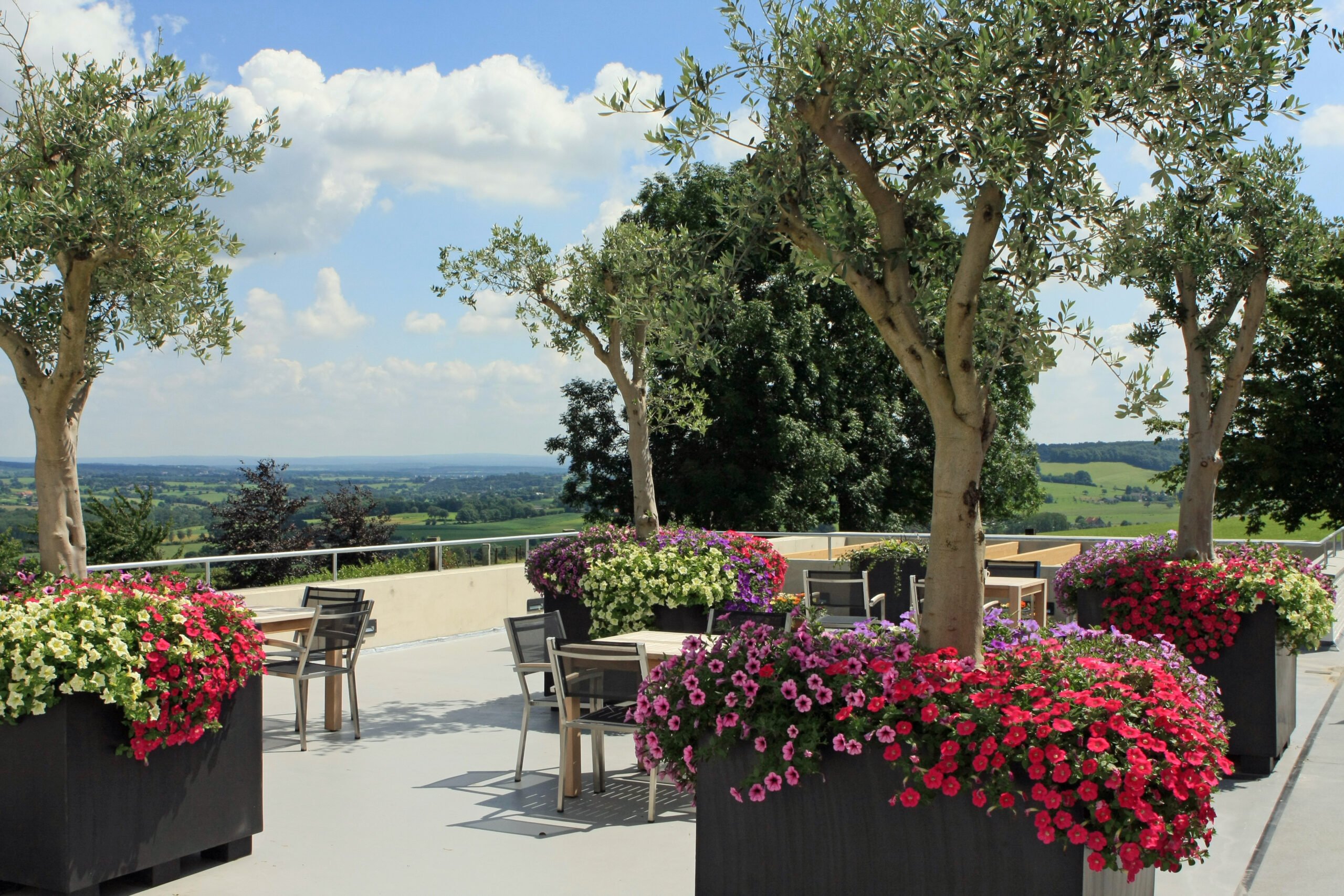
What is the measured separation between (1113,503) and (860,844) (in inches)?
1662

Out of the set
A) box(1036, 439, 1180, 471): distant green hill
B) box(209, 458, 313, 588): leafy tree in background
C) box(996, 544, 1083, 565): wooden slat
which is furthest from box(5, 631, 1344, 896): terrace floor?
box(1036, 439, 1180, 471): distant green hill

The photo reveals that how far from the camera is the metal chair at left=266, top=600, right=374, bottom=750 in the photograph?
6.65 meters

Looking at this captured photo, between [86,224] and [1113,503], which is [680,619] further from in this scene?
[1113,503]

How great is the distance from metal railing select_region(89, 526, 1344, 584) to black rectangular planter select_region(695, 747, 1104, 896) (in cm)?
489

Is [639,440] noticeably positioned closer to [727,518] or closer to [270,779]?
[270,779]

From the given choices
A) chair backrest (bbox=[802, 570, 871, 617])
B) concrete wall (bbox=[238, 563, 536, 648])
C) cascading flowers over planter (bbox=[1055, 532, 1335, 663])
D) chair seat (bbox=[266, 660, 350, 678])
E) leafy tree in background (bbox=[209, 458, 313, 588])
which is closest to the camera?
cascading flowers over planter (bbox=[1055, 532, 1335, 663])

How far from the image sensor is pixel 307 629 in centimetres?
709

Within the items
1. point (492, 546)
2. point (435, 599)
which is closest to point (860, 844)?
point (435, 599)

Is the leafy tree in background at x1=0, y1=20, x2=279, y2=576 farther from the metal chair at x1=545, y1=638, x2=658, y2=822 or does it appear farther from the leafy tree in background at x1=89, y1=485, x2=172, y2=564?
the leafy tree in background at x1=89, y1=485, x2=172, y2=564

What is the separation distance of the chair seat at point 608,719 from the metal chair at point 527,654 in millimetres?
251

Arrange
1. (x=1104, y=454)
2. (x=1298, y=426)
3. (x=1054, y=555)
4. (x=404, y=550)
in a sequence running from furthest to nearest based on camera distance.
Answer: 1. (x=1104, y=454)
2. (x=1298, y=426)
3. (x=1054, y=555)
4. (x=404, y=550)

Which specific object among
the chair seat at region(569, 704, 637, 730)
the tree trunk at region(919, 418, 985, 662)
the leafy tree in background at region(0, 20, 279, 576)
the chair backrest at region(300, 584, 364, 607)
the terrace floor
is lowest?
the terrace floor

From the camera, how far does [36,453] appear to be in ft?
15.5

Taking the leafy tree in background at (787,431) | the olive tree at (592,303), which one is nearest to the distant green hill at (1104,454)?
the leafy tree in background at (787,431)
